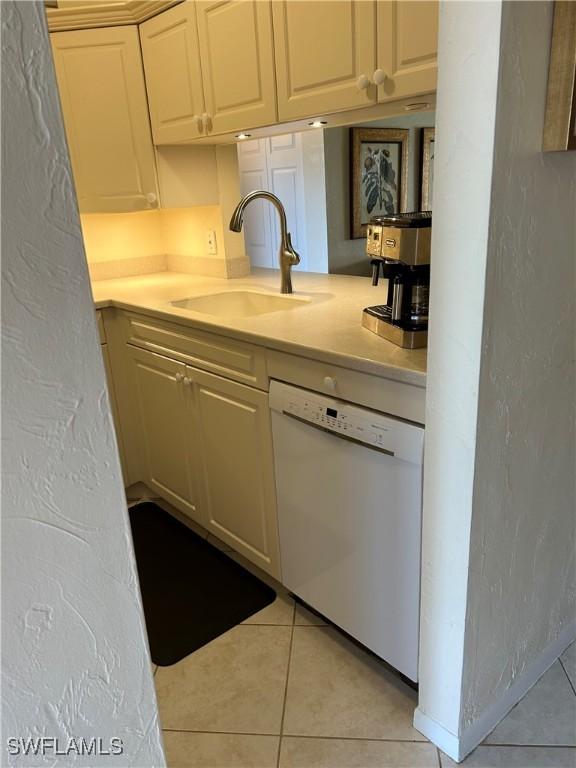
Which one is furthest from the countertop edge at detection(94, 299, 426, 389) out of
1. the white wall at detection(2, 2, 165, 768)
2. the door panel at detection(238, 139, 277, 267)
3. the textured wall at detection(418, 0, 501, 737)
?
the door panel at detection(238, 139, 277, 267)

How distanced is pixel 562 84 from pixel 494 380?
53cm

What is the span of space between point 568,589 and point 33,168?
170cm

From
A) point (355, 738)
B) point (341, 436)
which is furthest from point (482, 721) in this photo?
point (341, 436)

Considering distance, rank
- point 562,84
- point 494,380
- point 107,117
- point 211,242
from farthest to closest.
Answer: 1. point 211,242
2. point 107,117
3. point 494,380
4. point 562,84

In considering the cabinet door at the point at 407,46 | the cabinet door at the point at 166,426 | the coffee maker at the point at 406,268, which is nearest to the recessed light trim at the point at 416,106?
the cabinet door at the point at 407,46

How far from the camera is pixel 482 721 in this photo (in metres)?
1.43

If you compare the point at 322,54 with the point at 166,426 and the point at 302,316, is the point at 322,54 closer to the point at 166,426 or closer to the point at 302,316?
the point at 302,316

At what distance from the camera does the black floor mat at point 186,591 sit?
6.04ft

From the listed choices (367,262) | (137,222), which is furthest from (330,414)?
(367,262)

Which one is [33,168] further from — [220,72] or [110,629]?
[220,72]

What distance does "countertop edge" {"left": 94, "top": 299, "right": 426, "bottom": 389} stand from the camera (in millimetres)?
1269

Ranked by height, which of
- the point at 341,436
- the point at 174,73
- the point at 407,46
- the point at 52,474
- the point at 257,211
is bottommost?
the point at 341,436

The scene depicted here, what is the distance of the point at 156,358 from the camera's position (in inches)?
87.1

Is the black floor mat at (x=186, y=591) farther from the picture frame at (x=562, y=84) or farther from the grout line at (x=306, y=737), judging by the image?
the picture frame at (x=562, y=84)
